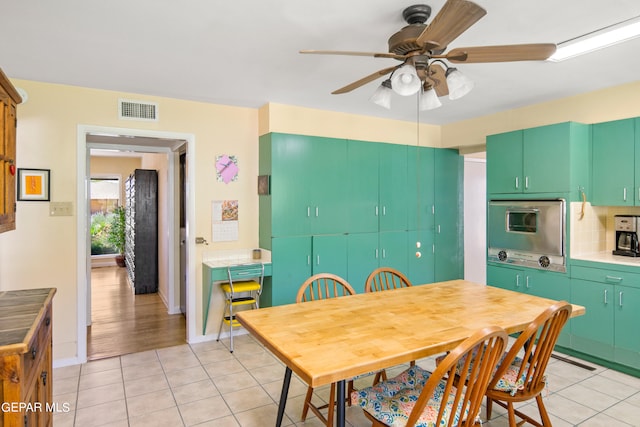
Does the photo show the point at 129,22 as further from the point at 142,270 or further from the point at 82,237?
the point at 142,270

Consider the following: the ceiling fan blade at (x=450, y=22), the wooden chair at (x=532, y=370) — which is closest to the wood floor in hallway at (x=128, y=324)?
the wooden chair at (x=532, y=370)

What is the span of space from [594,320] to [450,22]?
10.0 feet

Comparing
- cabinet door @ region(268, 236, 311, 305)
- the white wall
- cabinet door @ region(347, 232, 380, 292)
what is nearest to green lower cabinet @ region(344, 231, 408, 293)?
cabinet door @ region(347, 232, 380, 292)

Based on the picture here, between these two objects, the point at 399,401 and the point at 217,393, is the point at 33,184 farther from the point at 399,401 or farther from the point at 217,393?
the point at 399,401

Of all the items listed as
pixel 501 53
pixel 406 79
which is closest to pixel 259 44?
pixel 406 79

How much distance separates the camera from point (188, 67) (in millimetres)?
2916

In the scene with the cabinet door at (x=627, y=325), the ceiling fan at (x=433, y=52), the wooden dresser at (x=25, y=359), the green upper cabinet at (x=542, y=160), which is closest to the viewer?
the wooden dresser at (x=25, y=359)

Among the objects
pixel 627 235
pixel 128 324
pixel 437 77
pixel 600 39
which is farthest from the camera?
pixel 128 324

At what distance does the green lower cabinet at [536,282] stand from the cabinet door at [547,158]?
80 centimetres

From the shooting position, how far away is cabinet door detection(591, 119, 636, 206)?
3.31 meters

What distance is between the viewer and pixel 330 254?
414 cm

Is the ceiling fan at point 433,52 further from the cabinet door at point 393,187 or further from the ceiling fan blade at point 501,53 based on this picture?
the cabinet door at point 393,187

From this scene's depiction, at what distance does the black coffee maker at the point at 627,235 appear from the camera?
3.38 metres

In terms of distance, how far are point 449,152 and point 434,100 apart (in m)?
3.14
